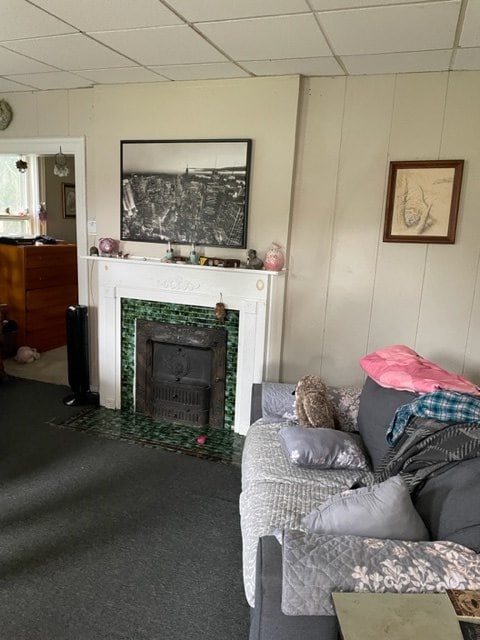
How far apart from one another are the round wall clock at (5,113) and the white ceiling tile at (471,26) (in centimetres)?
333

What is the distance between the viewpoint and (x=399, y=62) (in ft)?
8.60

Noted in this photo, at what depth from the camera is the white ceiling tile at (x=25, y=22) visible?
2079 millimetres

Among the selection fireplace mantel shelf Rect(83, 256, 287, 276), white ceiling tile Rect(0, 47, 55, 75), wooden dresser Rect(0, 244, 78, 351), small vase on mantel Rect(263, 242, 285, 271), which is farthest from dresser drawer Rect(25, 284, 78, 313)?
small vase on mantel Rect(263, 242, 285, 271)

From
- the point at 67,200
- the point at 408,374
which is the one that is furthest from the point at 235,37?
the point at 67,200

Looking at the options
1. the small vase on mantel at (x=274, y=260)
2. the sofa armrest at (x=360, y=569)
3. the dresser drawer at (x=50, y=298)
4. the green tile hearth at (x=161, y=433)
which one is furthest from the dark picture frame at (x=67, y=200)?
the sofa armrest at (x=360, y=569)

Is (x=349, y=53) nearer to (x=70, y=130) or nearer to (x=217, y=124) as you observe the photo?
(x=217, y=124)

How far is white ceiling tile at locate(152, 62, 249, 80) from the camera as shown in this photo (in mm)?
2816

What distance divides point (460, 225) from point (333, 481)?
5.84 feet

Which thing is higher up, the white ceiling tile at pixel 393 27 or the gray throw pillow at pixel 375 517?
the white ceiling tile at pixel 393 27

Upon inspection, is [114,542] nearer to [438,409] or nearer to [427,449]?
[427,449]

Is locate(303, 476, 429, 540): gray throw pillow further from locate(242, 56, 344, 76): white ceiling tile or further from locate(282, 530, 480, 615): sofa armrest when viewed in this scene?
locate(242, 56, 344, 76): white ceiling tile

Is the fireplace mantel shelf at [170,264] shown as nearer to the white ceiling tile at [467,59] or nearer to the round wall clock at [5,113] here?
the round wall clock at [5,113]

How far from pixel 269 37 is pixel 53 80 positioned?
181cm

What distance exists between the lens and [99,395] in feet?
12.4
